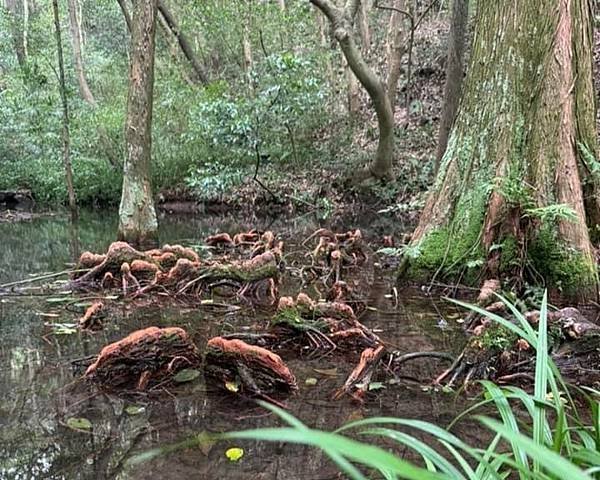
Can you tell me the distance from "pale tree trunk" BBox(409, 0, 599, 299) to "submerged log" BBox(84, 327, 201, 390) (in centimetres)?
269

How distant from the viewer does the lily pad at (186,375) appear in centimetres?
313

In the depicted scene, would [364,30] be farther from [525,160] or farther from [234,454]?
[234,454]

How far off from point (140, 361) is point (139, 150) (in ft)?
17.6

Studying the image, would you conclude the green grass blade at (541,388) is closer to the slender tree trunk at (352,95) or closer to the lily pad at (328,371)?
the lily pad at (328,371)

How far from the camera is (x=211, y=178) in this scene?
12750 millimetres

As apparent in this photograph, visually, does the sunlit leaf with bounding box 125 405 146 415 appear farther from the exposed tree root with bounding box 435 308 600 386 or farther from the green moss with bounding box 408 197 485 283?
the green moss with bounding box 408 197 485 283

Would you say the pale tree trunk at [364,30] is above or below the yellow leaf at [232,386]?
above

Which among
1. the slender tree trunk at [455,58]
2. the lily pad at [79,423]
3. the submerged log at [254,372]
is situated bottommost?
the lily pad at [79,423]

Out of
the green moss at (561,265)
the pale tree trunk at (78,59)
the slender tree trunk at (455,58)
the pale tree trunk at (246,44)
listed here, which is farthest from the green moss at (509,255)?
the pale tree trunk at (78,59)

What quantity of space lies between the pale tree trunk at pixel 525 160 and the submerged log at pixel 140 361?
2.69 metres

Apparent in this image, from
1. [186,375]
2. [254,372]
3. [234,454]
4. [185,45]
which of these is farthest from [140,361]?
[185,45]

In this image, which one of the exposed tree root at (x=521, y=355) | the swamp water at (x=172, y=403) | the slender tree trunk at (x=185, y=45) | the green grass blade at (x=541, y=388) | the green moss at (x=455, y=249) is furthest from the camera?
the slender tree trunk at (x=185, y=45)

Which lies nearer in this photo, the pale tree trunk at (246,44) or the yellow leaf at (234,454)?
the yellow leaf at (234,454)

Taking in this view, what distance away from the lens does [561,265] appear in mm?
4332
